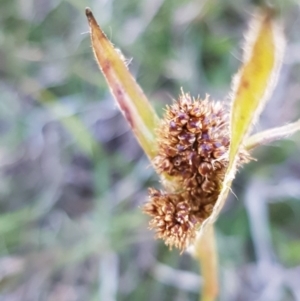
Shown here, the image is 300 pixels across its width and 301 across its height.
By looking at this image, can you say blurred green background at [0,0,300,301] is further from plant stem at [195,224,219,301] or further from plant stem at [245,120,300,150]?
plant stem at [245,120,300,150]

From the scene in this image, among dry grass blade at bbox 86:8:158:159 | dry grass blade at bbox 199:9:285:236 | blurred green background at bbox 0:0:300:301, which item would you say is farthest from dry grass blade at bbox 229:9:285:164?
blurred green background at bbox 0:0:300:301

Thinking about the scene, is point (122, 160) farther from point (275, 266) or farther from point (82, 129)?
point (275, 266)

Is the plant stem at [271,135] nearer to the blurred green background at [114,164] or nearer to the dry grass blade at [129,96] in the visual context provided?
the dry grass blade at [129,96]

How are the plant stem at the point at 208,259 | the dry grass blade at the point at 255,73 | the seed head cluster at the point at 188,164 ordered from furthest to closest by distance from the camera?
the plant stem at the point at 208,259, the seed head cluster at the point at 188,164, the dry grass blade at the point at 255,73

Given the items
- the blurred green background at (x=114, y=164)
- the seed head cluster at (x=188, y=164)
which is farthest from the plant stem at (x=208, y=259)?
the blurred green background at (x=114, y=164)

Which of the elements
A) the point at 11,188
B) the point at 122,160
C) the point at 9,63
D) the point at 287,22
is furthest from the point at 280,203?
the point at 9,63

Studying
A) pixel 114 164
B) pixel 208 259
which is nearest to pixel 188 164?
pixel 208 259
